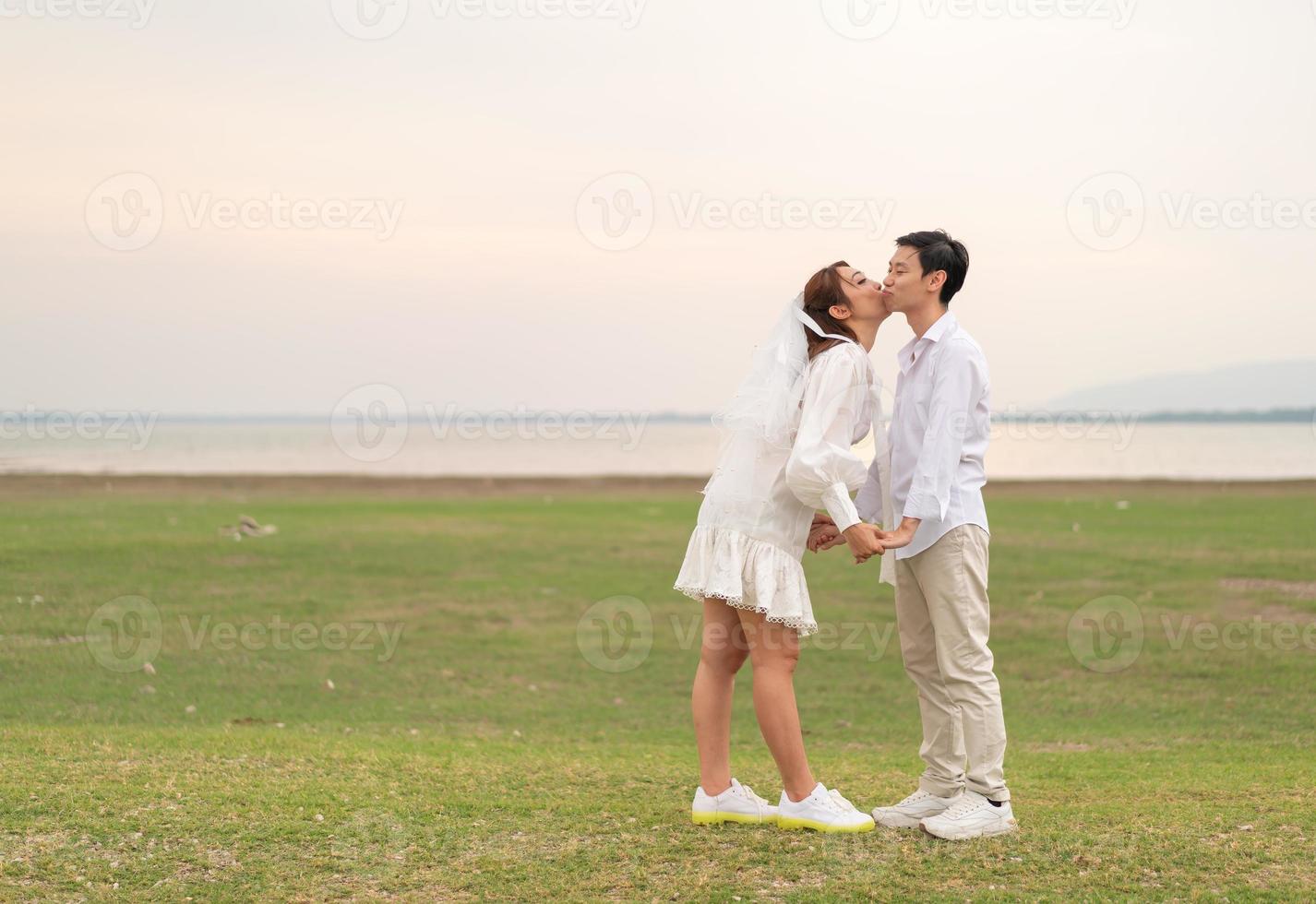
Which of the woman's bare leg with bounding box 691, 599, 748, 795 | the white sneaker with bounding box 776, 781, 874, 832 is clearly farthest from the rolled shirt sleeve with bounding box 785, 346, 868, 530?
the white sneaker with bounding box 776, 781, 874, 832

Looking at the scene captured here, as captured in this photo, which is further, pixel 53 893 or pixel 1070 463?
pixel 1070 463

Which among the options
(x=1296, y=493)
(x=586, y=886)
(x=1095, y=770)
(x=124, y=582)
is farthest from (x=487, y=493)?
(x=586, y=886)

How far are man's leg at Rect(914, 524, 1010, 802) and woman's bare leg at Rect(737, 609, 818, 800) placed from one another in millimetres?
655

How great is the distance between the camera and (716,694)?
5262 millimetres

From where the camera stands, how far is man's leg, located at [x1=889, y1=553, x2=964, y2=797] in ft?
17.2

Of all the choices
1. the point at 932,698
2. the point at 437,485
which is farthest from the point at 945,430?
the point at 437,485

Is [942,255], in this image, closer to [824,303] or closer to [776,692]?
[824,303]

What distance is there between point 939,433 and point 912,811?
1.72 metres

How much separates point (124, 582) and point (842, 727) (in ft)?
31.8

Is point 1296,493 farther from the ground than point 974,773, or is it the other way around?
point 1296,493

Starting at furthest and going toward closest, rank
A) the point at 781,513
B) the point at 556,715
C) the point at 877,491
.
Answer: the point at 556,715 < the point at 877,491 < the point at 781,513

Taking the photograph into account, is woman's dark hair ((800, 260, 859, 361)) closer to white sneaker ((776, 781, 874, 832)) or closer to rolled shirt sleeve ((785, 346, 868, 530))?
rolled shirt sleeve ((785, 346, 868, 530))

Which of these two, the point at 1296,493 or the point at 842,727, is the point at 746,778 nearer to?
the point at 842,727

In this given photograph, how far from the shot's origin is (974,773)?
498 centimetres
